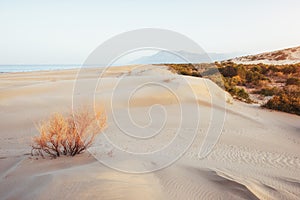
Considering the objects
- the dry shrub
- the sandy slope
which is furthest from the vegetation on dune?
the dry shrub

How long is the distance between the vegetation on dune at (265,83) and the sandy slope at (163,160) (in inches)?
35.3

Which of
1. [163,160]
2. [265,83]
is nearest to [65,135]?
[163,160]

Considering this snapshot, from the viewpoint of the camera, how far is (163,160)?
4.50 metres

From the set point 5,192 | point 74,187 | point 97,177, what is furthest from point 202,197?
point 5,192

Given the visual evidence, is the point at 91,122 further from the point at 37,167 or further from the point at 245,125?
the point at 245,125

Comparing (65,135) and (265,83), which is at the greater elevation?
(65,135)

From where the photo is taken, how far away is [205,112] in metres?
9.15

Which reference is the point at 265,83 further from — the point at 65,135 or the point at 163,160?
the point at 65,135

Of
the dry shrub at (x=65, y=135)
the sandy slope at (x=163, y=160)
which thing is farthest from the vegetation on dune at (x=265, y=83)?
the dry shrub at (x=65, y=135)

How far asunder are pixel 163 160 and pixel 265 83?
51.7 ft

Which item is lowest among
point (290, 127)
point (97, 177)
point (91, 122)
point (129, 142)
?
point (290, 127)

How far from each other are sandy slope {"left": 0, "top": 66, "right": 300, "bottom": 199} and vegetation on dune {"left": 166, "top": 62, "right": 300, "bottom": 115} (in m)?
0.90

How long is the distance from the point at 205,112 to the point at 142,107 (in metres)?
2.67

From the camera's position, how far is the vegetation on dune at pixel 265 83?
10.4 meters
